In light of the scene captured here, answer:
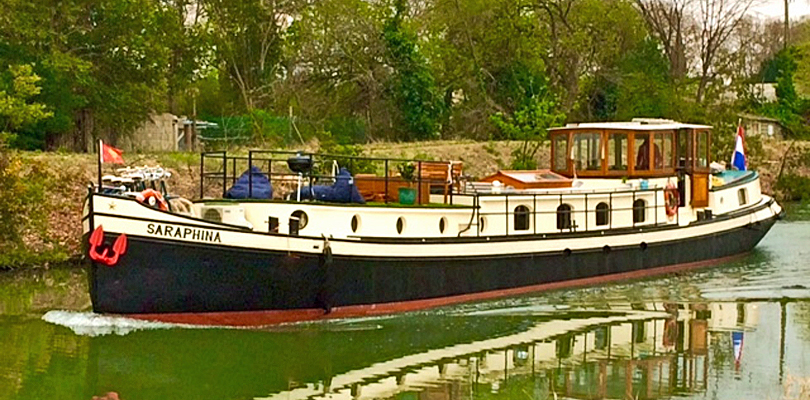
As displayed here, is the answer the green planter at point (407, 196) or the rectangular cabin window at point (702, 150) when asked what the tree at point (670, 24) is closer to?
the rectangular cabin window at point (702, 150)

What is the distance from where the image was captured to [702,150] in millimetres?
26594

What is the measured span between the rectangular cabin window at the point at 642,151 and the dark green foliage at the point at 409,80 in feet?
65.1

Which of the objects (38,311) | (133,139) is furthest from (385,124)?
(38,311)

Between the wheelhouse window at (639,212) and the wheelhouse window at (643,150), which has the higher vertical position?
the wheelhouse window at (643,150)

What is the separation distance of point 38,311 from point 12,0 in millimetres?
14958

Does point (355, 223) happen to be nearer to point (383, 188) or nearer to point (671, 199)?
point (383, 188)

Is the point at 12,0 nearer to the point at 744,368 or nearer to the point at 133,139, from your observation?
the point at 133,139

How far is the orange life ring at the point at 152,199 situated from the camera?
57.5ft

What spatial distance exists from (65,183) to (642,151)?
13.5 meters

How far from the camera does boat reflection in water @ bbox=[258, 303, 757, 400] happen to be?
1505 centimetres

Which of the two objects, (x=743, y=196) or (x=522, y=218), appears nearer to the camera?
(x=522, y=218)

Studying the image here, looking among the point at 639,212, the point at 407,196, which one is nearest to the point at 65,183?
the point at 407,196

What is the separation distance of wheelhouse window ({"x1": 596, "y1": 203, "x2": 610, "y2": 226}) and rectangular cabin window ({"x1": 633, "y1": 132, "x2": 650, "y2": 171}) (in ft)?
5.17

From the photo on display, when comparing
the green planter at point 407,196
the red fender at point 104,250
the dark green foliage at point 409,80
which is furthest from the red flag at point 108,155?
the dark green foliage at point 409,80
